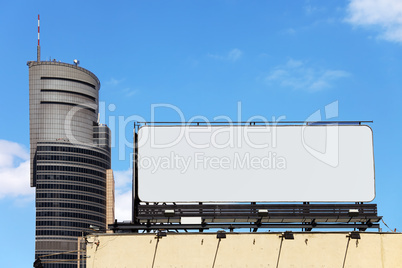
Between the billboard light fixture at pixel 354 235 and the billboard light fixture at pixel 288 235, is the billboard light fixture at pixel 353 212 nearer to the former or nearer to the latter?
the billboard light fixture at pixel 354 235

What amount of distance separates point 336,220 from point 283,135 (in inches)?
238

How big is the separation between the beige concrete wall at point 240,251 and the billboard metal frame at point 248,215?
1266mm

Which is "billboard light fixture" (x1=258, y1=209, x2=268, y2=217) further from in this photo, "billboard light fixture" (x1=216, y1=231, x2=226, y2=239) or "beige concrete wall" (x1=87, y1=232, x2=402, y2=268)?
"billboard light fixture" (x1=216, y1=231, x2=226, y2=239)

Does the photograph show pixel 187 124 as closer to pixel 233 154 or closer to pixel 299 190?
pixel 233 154

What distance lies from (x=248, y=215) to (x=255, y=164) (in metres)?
3.24

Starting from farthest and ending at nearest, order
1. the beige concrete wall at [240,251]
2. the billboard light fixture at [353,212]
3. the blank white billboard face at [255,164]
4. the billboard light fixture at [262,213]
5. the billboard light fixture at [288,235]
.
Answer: the blank white billboard face at [255,164], the billboard light fixture at [353,212], the billboard light fixture at [262,213], the billboard light fixture at [288,235], the beige concrete wall at [240,251]

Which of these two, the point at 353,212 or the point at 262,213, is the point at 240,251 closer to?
the point at 262,213

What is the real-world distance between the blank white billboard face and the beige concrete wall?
268 cm

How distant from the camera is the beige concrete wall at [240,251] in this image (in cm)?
3388

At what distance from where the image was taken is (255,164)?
36.8 metres

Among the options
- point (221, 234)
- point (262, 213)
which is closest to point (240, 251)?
point (221, 234)

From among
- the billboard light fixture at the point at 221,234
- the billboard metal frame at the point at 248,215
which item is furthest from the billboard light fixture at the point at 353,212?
the billboard light fixture at the point at 221,234

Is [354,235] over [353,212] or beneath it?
beneath

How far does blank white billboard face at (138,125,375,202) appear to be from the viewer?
36156mm
